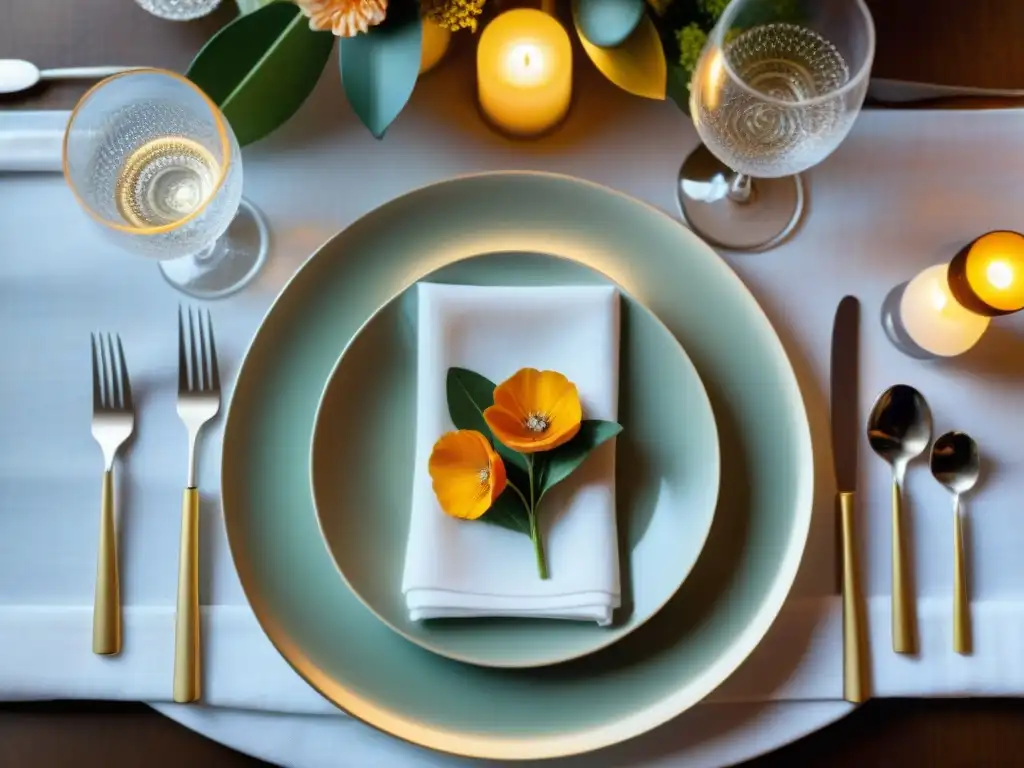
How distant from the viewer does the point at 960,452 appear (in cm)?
65

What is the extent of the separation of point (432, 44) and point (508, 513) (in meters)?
0.35

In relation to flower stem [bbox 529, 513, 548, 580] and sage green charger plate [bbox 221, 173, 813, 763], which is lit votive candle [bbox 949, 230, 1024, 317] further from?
flower stem [bbox 529, 513, 548, 580]

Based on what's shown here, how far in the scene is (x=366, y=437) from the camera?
62 centimetres

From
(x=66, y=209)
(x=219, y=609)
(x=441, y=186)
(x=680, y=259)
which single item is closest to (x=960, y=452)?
(x=680, y=259)

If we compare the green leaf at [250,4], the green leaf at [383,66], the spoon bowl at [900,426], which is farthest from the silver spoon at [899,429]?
the green leaf at [250,4]

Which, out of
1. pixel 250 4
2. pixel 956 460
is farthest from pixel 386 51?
pixel 956 460

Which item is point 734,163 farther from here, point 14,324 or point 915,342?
point 14,324

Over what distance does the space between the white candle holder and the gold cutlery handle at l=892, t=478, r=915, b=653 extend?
0.11m

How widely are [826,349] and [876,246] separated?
0.30ft

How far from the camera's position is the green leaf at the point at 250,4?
25.2 inches

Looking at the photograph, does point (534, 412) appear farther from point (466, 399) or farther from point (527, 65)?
point (527, 65)

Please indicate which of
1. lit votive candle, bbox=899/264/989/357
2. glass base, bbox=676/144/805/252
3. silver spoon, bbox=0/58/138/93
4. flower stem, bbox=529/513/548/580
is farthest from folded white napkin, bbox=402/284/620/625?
silver spoon, bbox=0/58/138/93

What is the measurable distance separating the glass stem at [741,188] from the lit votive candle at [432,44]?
24 cm

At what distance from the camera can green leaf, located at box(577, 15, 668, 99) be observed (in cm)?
63
